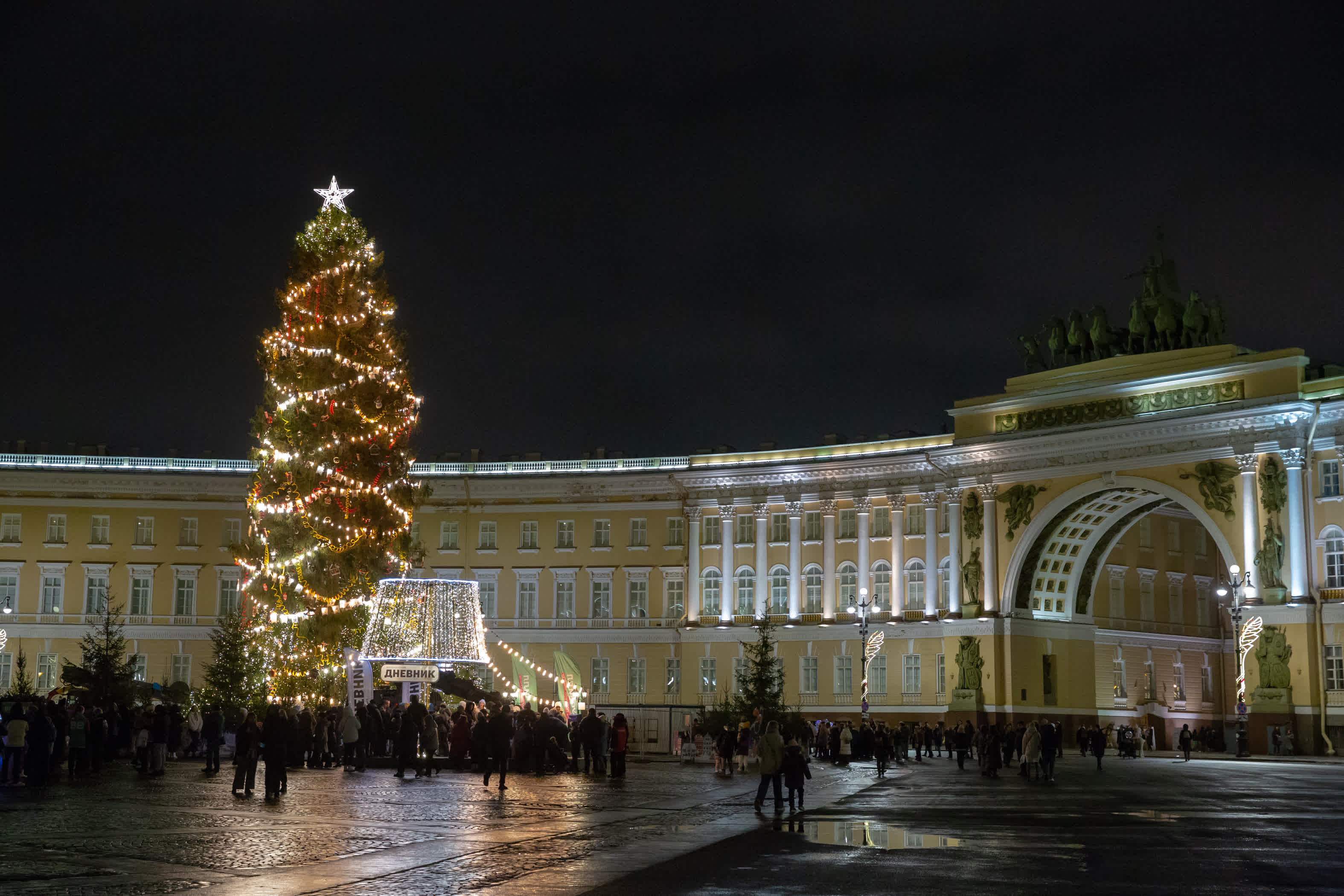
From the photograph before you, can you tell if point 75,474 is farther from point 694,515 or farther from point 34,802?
point 34,802

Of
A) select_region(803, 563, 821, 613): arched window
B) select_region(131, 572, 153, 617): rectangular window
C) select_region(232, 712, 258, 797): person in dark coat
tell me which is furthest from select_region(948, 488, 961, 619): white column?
select_region(232, 712, 258, 797): person in dark coat

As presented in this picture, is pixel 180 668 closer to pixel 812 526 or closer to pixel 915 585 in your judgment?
pixel 812 526

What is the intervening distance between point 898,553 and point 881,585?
1.65 meters

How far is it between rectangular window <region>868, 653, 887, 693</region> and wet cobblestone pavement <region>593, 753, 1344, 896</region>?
35.2 metres

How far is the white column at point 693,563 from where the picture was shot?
69.4 metres

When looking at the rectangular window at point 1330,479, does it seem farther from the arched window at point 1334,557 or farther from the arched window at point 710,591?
the arched window at point 710,591

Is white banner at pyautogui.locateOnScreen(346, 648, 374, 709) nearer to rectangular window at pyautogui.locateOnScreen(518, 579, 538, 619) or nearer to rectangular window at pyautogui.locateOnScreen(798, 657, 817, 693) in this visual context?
rectangular window at pyautogui.locateOnScreen(798, 657, 817, 693)

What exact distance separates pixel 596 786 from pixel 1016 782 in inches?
401

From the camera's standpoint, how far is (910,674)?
64.2 metres

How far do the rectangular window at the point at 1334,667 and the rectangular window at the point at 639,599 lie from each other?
29.6 m

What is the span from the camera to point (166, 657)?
70.1 m

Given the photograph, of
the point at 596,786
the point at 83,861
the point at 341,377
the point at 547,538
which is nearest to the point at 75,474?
the point at 547,538

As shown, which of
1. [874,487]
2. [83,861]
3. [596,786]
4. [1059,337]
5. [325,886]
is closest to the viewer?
[325,886]

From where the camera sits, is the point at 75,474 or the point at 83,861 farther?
the point at 75,474
